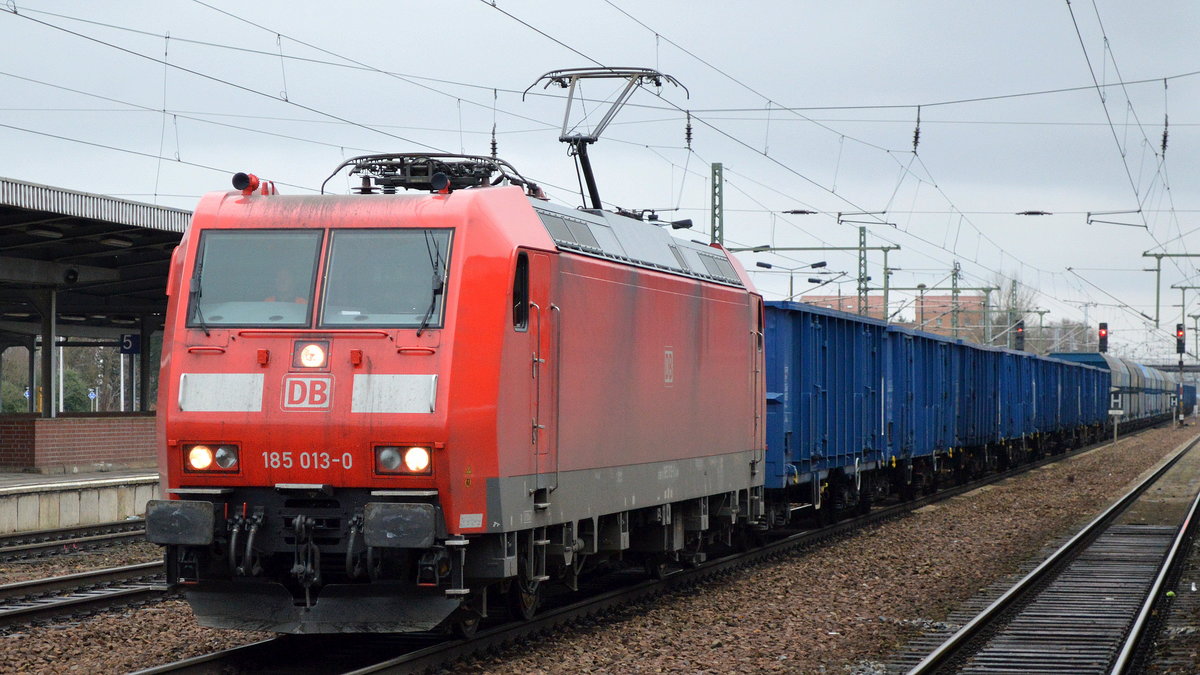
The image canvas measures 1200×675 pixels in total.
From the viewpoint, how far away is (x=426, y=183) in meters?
11.2

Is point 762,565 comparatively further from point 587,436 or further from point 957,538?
point 587,436

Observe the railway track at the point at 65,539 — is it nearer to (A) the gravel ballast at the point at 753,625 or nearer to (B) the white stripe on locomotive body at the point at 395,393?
(A) the gravel ballast at the point at 753,625

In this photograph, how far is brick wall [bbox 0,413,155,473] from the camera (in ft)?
87.5

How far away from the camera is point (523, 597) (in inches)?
439

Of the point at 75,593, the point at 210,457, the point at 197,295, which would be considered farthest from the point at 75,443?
the point at 210,457

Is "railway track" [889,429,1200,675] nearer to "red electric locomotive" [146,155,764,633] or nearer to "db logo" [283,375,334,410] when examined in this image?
"red electric locomotive" [146,155,764,633]

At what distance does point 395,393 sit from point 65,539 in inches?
445

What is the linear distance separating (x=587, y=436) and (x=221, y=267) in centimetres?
319

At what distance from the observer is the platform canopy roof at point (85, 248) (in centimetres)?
2102

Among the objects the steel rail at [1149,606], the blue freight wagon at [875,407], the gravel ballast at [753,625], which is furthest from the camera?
the blue freight wagon at [875,407]

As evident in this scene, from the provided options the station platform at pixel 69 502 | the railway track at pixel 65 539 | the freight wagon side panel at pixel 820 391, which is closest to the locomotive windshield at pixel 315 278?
the railway track at pixel 65 539

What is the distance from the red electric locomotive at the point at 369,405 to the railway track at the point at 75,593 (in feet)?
8.00

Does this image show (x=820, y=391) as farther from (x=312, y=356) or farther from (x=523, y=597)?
(x=312, y=356)

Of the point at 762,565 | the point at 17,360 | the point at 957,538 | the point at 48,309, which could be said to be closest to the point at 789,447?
the point at 762,565
